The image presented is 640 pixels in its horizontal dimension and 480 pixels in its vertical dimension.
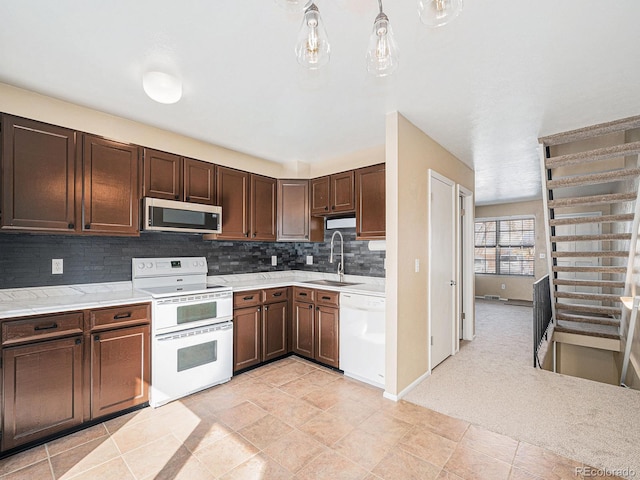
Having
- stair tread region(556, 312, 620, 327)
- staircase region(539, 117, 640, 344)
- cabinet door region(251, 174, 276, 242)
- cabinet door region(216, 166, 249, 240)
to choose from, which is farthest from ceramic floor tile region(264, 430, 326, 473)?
stair tread region(556, 312, 620, 327)

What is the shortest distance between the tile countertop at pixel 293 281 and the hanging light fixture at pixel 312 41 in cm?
217

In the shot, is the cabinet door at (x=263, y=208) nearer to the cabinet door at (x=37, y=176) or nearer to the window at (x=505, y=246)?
the cabinet door at (x=37, y=176)

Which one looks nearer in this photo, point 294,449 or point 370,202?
point 294,449

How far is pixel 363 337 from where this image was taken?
304 cm

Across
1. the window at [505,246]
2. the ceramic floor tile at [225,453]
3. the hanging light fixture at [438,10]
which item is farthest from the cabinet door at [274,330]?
the window at [505,246]

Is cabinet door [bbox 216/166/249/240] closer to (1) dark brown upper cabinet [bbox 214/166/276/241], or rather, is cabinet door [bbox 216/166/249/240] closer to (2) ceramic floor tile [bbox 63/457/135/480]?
(1) dark brown upper cabinet [bbox 214/166/276/241]

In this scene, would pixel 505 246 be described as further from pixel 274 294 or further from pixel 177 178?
pixel 177 178

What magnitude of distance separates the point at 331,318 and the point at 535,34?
2.77 metres

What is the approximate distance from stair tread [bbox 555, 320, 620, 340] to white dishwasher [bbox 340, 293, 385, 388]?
11.0 ft

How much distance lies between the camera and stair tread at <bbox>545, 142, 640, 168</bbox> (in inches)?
116

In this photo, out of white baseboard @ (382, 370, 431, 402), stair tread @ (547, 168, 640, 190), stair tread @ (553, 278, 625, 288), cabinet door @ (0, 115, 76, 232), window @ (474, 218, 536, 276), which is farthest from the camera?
window @ (474, 218, 536, 276)

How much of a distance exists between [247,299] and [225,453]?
1.51 metres

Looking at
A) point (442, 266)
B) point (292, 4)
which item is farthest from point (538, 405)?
point (292, 4)

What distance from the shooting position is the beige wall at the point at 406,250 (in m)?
2.70
